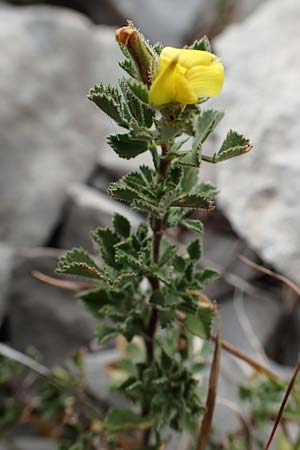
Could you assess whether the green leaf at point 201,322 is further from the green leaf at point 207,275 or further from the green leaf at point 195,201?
the green leaf at point 195,201

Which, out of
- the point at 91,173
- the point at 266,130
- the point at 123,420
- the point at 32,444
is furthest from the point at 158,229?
the point at 91,173

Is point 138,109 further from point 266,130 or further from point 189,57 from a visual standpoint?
point 266,130

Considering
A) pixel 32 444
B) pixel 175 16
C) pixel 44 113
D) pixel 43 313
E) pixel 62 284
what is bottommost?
pixel 32 444

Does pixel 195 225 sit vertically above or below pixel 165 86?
below

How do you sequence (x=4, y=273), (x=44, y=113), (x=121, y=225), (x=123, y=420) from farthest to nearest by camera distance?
(x=44, y=113) → (x=4, y=273) → (x=123, y=420) → (x=121, y=225)

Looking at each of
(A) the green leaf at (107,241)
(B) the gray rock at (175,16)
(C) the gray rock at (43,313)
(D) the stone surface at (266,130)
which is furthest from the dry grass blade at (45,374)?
(B) the gray rock at (175,16)

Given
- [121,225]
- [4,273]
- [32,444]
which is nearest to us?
[121,225]
